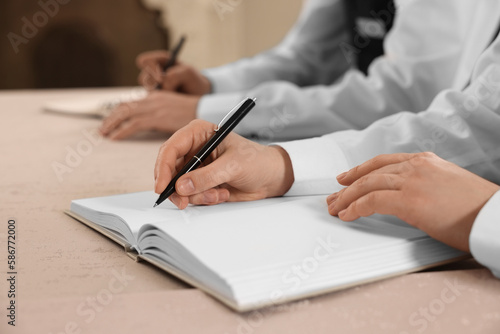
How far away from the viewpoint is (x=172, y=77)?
1530 mm

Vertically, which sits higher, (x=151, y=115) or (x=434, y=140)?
(x=434, y=140)

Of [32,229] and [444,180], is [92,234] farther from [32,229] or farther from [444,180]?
[444,180]

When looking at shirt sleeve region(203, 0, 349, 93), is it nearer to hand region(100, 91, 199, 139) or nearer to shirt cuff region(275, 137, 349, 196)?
hand region(100, 91, 199, 139)

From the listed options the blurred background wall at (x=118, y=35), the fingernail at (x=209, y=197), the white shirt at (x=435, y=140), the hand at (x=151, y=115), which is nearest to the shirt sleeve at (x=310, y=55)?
the hand at (x=151, y=115)

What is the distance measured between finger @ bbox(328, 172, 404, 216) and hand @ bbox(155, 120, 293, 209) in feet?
0.41

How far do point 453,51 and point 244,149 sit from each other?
1.88 ft

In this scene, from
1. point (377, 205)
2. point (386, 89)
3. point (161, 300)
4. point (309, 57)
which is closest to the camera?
point (161, 300)

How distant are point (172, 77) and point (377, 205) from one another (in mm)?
1023

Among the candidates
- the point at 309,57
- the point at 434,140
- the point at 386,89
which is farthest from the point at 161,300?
the point at 309,57

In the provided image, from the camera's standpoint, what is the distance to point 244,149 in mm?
733

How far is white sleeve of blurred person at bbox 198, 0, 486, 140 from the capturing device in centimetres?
112

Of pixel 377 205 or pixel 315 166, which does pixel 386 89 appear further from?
pixel 377 205

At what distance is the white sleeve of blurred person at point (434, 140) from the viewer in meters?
0.77

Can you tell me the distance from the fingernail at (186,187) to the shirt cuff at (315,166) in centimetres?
15
